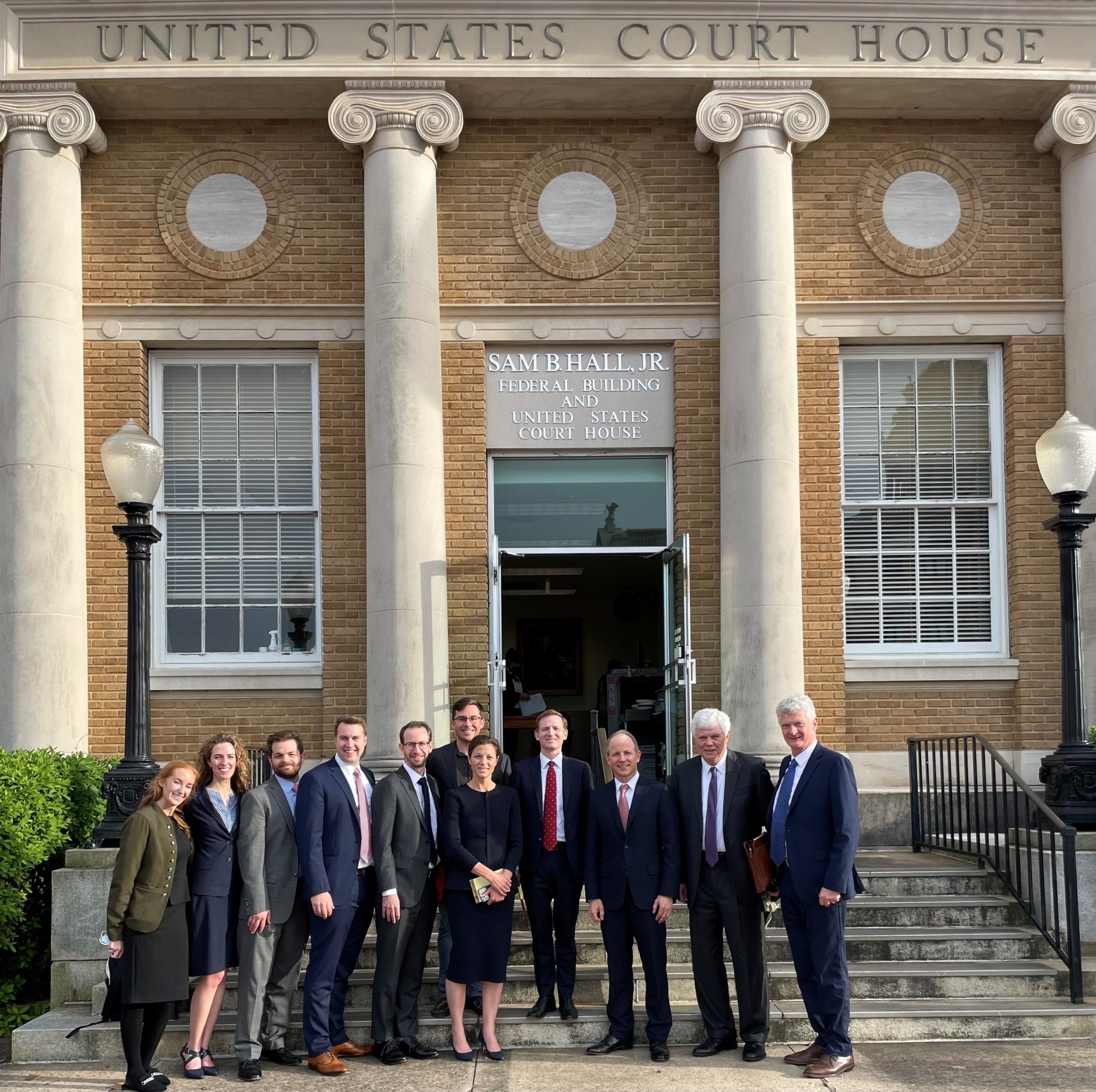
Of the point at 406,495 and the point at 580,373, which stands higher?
the point at 580,373

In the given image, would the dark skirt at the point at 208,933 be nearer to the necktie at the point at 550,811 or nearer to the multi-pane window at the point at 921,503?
the necktie at the point at 550,811

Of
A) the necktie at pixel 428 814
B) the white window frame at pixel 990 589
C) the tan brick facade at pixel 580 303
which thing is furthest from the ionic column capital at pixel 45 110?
the necktie at pixel 428 814

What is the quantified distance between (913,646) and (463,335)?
5.08m

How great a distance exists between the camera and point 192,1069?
783 cm

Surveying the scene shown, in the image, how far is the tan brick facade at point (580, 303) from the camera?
13.1m

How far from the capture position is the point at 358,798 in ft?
27.2

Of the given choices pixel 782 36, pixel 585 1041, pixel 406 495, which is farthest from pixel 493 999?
pixel 782 36

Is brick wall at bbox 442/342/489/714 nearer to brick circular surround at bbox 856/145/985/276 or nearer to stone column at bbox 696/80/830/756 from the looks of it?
stone column at bbox 696/80/830/756

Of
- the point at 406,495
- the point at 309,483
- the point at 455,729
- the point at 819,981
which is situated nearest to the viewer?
the point at 819,981

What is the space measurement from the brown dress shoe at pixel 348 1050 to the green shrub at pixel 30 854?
2.56 meters

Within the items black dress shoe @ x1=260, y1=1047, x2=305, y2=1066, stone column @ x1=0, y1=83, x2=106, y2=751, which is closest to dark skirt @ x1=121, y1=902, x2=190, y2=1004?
black dress shoe @ x1=260, y1=1047, x2=305, y2=1066

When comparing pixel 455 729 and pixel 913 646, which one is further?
pixel 913 646

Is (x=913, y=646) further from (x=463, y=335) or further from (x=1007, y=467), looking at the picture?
(x=463, y=335)

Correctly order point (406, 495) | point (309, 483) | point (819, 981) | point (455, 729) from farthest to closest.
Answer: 1. point (309, 483)
2. point (406, 495)
3. point (455, 729)
4. point (819, 981)
